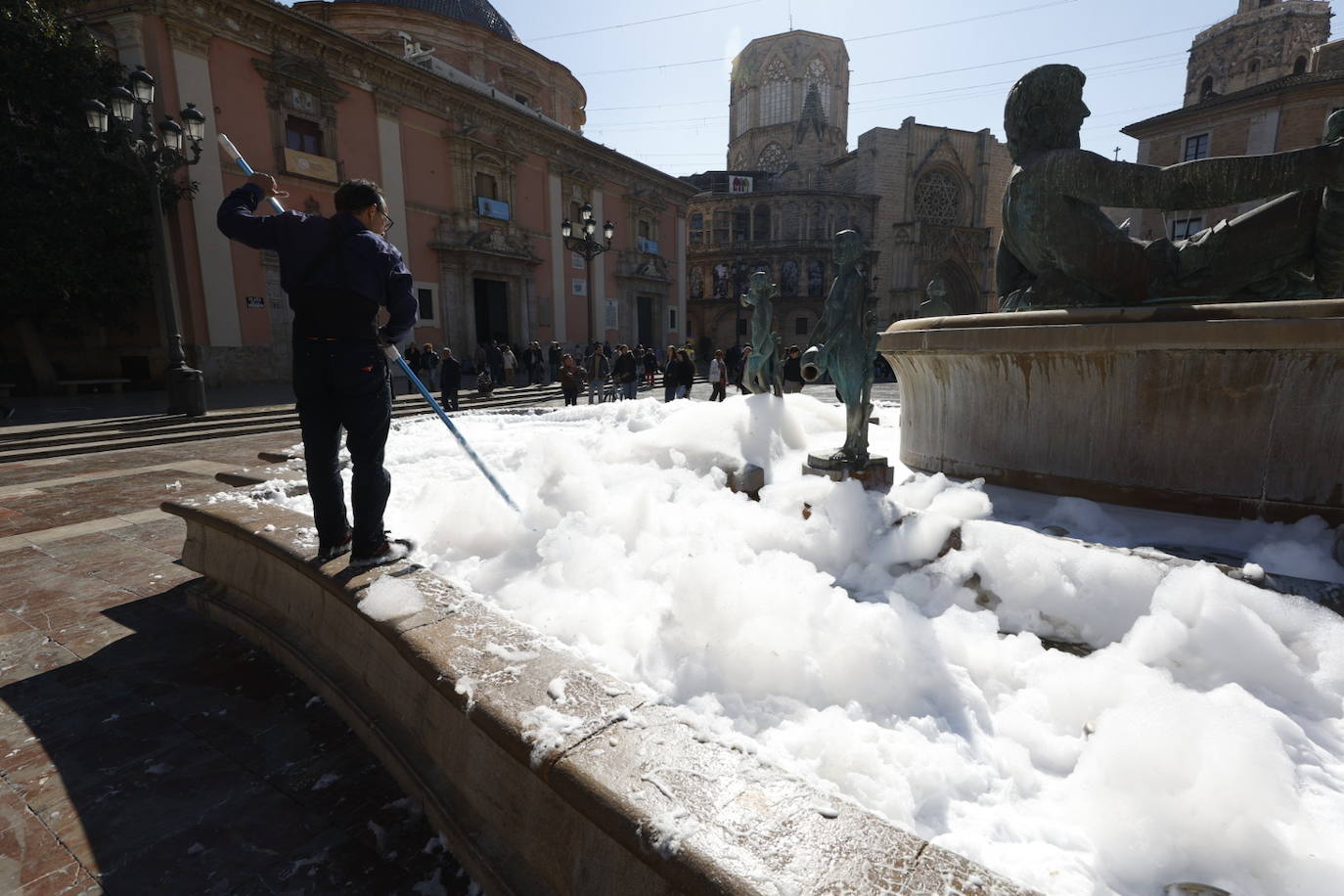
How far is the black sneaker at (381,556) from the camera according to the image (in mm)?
2547

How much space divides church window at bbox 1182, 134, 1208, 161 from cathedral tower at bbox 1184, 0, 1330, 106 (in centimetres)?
1479

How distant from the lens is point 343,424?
260 centimetres

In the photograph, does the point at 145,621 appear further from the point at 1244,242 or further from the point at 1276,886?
the point at 1244,242

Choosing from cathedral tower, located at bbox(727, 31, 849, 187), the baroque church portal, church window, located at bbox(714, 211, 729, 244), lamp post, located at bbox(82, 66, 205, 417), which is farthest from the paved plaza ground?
cathedral tower, located at bbox(727, 31, 849, 187)

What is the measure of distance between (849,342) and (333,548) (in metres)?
3.32

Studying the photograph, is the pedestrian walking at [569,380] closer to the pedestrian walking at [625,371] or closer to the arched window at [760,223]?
the pedestrian walking at [625,371]

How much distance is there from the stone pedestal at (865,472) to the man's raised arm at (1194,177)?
1912 mm

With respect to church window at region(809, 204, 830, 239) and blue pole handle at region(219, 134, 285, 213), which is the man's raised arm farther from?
church window at region(809, 204, 830, 239)

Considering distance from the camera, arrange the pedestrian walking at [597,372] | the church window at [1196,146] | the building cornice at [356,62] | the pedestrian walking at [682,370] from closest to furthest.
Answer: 1. the pedestrian walking at [682,370]
2. the pedestrian walking at [597,372]
3. the building cornice at [356,62]
4. the church window at [1196,146]

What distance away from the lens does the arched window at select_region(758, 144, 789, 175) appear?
4975cm

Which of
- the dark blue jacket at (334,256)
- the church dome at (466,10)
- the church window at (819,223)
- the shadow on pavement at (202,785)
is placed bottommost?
the shadow on pavement at (202,785)

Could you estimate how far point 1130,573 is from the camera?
2.49m

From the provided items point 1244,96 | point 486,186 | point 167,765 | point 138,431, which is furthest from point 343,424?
point 1244,96

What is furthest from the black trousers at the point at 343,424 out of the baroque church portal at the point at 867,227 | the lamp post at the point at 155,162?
the baroque church portal at the point at 867,227
